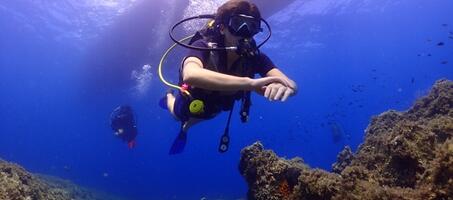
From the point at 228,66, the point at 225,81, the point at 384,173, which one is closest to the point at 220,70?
the point at 228,66

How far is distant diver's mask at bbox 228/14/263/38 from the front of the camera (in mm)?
4777

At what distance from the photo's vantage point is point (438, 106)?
30.8 feet

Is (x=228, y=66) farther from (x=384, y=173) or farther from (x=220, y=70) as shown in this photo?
(x=384, y=173)

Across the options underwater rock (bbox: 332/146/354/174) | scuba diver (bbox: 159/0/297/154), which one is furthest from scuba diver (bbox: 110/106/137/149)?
scuba diver (bbox: 159/0/297/154)

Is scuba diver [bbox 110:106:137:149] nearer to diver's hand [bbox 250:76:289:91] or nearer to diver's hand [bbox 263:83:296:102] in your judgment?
diver's hand [bbox 250:76:289:91]

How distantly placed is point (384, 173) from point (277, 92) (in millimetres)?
2443

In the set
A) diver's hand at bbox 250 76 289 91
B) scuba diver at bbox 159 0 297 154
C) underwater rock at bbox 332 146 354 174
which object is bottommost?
diver's hand at bbox 250 76 289 91

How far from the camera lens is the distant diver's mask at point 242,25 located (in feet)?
15.7

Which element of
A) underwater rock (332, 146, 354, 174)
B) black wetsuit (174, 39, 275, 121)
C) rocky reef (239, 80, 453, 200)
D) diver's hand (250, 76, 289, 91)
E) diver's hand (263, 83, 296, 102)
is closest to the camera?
rocky reef (239, 80, 453, 200)

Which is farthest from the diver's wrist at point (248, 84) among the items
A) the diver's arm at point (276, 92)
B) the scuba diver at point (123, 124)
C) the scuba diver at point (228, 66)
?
the scuba diver at point (123, 124)

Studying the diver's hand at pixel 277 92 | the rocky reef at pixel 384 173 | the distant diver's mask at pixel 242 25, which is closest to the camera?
the rocky reef at pixel 384 173

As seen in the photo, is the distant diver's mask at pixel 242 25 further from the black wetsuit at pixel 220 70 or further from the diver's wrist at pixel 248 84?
the diver's wrist at pixel 248 84

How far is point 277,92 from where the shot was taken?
363 centimetres

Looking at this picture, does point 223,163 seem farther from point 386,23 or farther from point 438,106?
point 438,106
